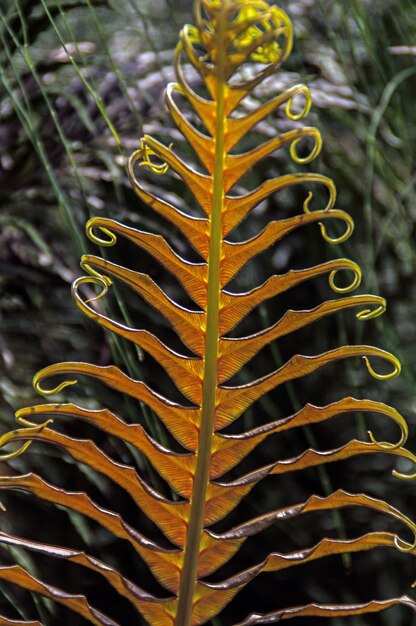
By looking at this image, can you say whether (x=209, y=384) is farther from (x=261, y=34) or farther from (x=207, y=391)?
(x=261, y=34)

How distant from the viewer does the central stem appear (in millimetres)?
279

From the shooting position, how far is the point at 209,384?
0.30 m

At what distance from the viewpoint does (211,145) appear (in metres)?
0.28

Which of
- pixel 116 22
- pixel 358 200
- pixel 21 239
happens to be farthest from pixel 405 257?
pixel 116 22

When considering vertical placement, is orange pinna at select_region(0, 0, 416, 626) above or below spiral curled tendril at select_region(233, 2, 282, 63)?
below

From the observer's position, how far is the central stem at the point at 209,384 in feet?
0.91

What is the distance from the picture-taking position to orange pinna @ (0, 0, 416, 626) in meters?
0.29

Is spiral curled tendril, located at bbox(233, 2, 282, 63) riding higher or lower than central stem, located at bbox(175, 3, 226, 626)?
higher

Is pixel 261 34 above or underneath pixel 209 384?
above

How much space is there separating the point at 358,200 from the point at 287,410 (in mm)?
188

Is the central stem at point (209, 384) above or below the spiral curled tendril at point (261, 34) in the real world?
below

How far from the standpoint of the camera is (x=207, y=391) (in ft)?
0.99

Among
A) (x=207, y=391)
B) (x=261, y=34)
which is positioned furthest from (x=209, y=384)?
(x=261, y=34)

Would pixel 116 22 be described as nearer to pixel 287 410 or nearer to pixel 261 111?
pixel 287 410
